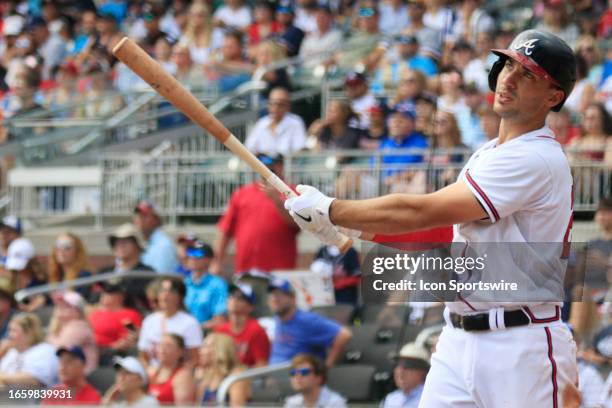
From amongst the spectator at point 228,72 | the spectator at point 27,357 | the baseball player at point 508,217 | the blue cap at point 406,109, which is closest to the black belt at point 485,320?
the baseball player at point 508,217

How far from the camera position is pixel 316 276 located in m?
9.48

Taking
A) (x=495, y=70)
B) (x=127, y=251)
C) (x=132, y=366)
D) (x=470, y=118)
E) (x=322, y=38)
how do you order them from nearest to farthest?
(x=495, y=70) < (x=132, y=366) < (x=127, y=251) < (x=470, y=118) < (x=322, y=38)

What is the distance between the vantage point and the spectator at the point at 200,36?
14.6 m

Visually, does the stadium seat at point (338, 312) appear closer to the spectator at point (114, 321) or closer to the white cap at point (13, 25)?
the spectator at point (114, 321)

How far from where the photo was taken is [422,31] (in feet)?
44.0

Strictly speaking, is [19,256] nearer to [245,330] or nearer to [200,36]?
[245,330]

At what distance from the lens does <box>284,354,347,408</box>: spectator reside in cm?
798

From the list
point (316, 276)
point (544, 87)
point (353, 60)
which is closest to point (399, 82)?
point (353, 60)

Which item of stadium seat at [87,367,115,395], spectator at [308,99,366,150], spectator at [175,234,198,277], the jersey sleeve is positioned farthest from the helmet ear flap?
spectator at [308,99,366,150]

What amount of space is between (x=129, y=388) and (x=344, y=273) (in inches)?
76.3

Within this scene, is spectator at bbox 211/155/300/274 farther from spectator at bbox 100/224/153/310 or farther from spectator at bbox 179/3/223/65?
spectator at bbox 179/3/223/65

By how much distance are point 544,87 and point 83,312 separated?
560 centimetres

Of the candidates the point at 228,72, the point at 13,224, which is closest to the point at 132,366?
the point at 13,224

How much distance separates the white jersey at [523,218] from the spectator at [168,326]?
441 centimetres
